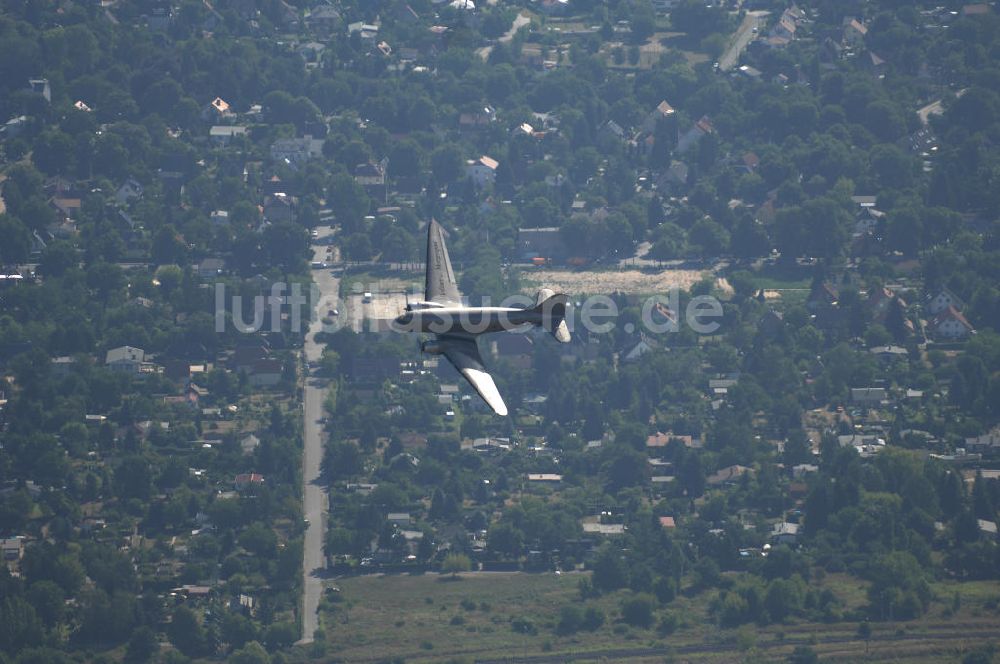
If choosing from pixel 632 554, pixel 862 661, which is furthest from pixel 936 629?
pixel 632 554

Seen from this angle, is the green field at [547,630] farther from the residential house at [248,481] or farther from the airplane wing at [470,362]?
the airplane wing at [470,362]

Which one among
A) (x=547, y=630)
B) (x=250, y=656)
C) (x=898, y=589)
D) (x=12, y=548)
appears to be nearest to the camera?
(x=250, y=656)

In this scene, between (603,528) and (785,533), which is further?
(785,533)

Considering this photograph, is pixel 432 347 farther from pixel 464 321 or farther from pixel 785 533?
pixel 785 533

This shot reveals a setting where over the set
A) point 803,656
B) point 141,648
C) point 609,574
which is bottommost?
point 803,656

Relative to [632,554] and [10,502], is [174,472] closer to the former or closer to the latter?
[10,502]

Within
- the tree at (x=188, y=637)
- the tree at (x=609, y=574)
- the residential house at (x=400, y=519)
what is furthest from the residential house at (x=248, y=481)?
the tree at (x=609, y=574)

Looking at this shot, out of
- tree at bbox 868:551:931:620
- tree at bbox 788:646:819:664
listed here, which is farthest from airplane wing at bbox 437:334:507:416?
tree at bbox 868:551:931:620

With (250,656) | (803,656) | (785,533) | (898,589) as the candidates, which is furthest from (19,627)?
(898,589)
